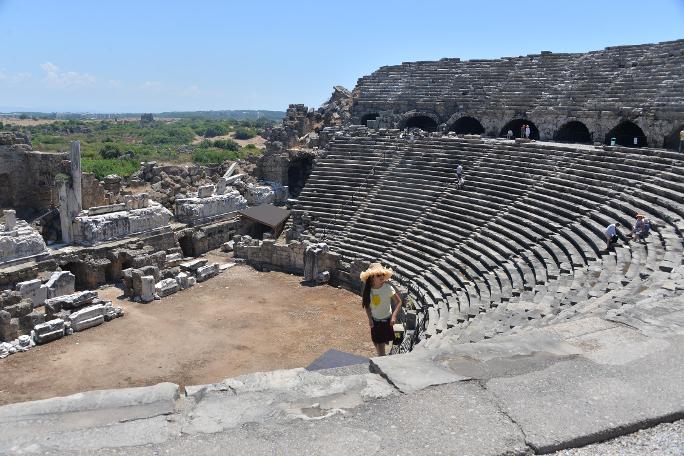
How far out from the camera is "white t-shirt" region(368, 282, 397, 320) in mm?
6992

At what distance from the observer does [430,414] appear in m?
3.97

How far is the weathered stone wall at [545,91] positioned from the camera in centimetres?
2144

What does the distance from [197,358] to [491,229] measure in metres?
9.23

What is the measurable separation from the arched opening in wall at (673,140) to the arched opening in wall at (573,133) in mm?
3549

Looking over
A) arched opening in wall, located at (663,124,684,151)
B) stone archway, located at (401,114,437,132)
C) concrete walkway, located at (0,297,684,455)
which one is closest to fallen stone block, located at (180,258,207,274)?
stone archway, located at (401,114,437,132)

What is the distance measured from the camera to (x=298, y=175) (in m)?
27.3

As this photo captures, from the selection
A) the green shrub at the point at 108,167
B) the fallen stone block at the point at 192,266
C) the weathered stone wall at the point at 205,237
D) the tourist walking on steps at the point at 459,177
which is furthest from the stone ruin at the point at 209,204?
the green shrub at the point at 108,167

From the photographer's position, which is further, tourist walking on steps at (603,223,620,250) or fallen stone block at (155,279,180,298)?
fallen stone block at (155,279,180,298)

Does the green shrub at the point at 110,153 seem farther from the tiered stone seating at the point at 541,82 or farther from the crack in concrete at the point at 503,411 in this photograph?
the crack in concrete at the point at 503,411

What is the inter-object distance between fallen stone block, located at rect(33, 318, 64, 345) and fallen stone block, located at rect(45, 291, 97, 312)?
1.03m

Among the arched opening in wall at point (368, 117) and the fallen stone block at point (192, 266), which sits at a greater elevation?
the arched opening in wall at point (368, 117)

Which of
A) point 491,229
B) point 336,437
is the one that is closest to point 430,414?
point 336,437

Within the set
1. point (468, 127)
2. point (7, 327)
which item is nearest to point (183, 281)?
point (7, 327)

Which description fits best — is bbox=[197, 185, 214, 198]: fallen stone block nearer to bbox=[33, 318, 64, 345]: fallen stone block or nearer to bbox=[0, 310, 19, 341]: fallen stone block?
bbox=[33, 318, 64, 345]: fallen stone block
